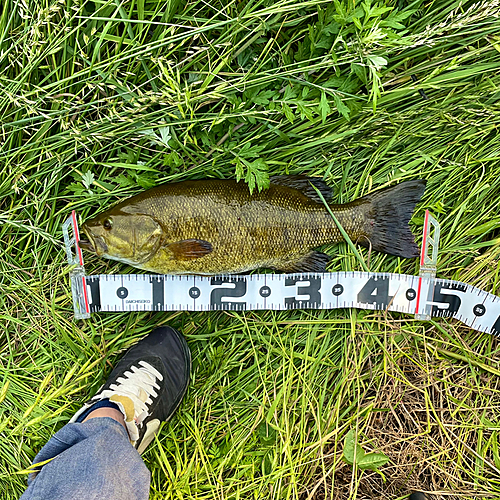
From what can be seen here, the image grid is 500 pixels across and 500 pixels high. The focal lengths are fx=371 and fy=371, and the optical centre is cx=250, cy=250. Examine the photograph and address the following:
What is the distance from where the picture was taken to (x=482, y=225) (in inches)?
112

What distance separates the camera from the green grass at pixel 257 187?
8.21 feet

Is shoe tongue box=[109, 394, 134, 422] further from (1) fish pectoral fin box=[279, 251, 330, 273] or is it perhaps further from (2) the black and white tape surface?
(1) fish pectoral fin box=[279, 251, 330, 273]

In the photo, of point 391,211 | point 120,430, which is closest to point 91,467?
point 120,430

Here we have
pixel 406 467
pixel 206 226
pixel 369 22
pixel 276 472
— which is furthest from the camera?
pixel 406 467

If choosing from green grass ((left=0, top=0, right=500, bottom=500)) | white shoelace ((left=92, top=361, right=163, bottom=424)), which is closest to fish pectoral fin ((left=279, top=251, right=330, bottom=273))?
green grass ((left=0, top=0, right=500, bottom=500))

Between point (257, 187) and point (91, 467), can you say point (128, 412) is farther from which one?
point (257, 187)

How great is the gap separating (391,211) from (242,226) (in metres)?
1.12

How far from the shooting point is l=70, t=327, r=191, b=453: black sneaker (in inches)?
103

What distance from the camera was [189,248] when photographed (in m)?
2.50

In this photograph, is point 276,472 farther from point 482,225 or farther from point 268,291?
point 482,225

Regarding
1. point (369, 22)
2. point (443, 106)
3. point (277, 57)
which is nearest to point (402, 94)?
point (443, 106)

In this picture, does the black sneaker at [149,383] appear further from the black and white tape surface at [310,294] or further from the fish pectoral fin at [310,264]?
the fish pectoral fin at [310,264]

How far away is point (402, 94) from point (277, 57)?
0.94 m

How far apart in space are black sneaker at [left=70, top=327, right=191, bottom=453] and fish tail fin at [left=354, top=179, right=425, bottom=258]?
169cm
